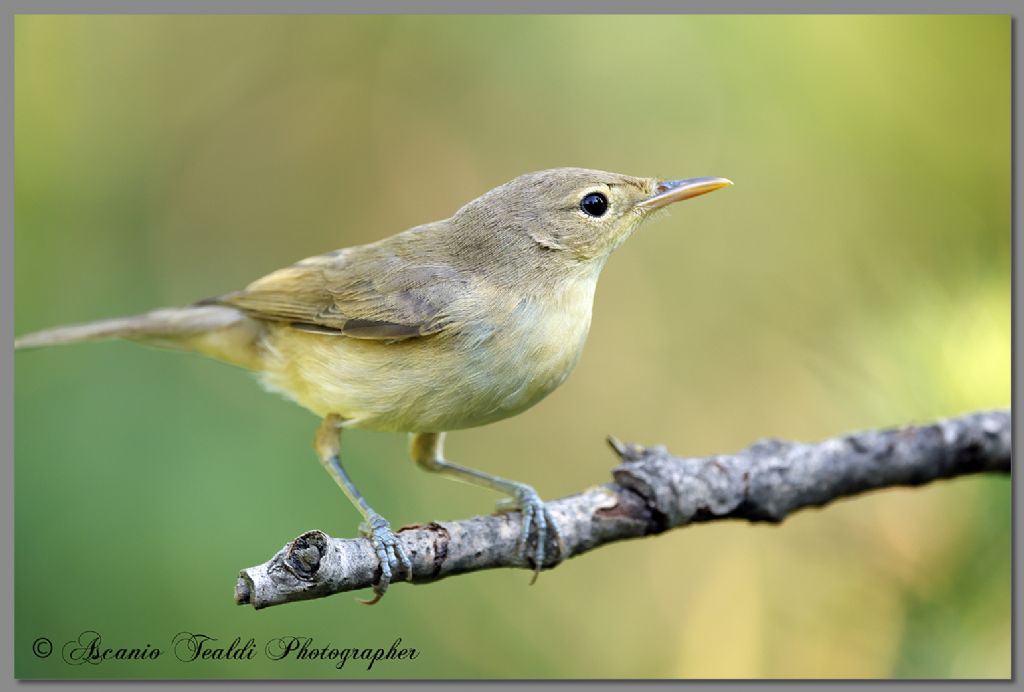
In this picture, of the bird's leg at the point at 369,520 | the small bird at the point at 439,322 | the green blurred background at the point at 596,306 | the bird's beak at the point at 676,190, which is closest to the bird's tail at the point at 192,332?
the small bird at the point at 439,322

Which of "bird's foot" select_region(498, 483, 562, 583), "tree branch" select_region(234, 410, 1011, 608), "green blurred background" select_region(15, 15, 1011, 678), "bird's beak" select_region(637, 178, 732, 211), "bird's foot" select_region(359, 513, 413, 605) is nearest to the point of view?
"tree branch" select_region(234, 410, 1011, 608)

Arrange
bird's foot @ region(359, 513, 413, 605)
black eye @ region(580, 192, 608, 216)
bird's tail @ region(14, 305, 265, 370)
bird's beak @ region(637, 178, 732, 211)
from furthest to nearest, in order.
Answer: bird's tail @ region(14, 305, 265, 370) → black eye @ region(580, 192, 608, 216) → bird's beak @ region(637, 178, 732, 211) → bird's foot @ region(359, 513, 413, 605)

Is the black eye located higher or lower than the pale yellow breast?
higher

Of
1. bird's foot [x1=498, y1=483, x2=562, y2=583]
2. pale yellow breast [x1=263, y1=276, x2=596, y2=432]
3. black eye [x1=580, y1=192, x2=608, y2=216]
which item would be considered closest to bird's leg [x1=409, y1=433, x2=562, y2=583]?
bird's foot [x1=498, y1=483, x2=562, y2=583]

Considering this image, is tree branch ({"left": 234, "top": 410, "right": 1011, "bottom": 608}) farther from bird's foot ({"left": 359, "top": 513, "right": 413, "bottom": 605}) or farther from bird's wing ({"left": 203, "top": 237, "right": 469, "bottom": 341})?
bird's wing ({"left": 203, "top": 237, "right": 469, "bottom": 341})

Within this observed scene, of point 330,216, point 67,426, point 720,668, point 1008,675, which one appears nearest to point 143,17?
point 330,216

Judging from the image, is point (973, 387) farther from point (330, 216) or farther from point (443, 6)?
point (330, 216)

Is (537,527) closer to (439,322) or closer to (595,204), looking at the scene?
(439,322)
